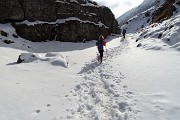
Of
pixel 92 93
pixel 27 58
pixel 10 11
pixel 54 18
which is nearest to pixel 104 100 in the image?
pixel 92 93

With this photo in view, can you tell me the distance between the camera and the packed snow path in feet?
28.6

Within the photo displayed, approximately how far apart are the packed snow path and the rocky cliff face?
23946 millimetres

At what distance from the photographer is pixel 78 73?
55.0ft

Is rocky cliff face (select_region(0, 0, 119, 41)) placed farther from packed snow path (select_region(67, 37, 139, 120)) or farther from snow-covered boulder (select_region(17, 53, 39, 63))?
packed snow path (select_region(67, 37, 139, 120))

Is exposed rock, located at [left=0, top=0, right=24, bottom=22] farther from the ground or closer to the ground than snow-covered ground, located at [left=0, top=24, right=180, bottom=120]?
farther from the ground

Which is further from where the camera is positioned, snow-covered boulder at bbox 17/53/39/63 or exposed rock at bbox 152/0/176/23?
exposed rock at bbox 152/0/176/23

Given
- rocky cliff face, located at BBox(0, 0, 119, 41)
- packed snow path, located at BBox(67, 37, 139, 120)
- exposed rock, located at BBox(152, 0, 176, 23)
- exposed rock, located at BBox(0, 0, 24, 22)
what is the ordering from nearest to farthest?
1. packed snow path, located at BBox(67, 37, 139, 120)
2. exposed rock, located at BBox(0, 0, 24, 22)
3. rocky cliff face, located at BBox(0, 0, 119, 41)
4. exposed rock, located at BBox(152, 0, 176, 23)

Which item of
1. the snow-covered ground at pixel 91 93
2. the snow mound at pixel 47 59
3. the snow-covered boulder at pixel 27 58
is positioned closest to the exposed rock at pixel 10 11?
the snow-covered boulder at pixel 27 58

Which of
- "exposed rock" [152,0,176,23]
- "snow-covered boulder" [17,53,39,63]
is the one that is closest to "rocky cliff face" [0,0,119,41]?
"exposed rock" [152,0,176,23]

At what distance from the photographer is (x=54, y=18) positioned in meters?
39.7

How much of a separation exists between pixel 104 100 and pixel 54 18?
31341mm

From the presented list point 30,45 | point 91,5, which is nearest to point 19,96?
point 30,45

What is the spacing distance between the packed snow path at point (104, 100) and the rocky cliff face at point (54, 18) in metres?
23.9

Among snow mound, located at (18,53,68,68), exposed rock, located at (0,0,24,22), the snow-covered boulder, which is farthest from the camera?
exposed rock, located at (0,0,24,22)
